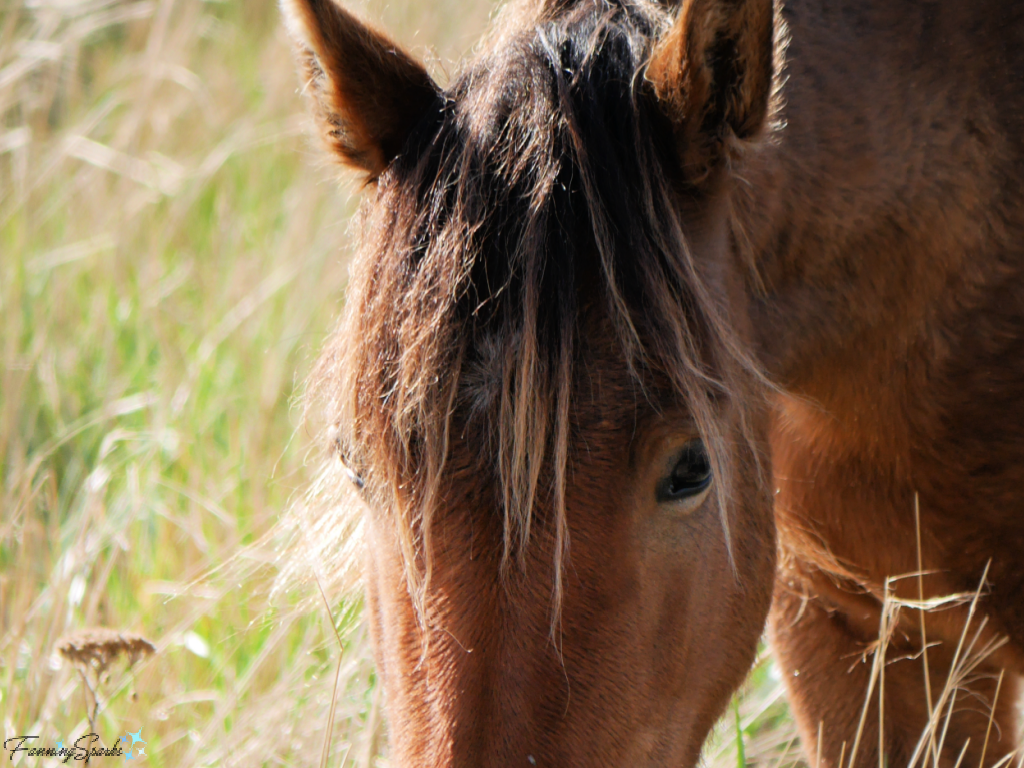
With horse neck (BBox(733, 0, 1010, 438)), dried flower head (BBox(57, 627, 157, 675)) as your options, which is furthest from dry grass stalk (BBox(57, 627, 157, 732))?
horse neck (BBox(733, 0, 1010, 438))

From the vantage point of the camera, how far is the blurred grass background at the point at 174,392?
8.21ft

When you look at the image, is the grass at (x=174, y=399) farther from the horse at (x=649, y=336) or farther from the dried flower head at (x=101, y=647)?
the horse at (x=649, y=336)

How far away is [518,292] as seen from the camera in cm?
141

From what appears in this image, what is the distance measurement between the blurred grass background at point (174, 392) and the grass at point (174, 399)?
13 mm

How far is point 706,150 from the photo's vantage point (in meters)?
1.53

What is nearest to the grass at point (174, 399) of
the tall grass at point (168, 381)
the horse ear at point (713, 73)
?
the tall grass at point (168, 381)

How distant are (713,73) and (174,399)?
8.49 feet

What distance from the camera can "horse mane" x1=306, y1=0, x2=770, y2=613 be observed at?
1374mm

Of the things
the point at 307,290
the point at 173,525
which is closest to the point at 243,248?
the point at 307,290

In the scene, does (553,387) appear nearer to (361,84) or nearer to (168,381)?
(361,84)

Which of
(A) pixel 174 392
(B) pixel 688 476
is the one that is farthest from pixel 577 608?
(A) pixel 174 392

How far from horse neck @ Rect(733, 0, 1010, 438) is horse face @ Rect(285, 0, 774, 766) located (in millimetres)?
279

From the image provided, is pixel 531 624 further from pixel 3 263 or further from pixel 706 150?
pixel 3 263

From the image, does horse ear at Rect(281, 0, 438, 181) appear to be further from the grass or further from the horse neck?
the horse neck
